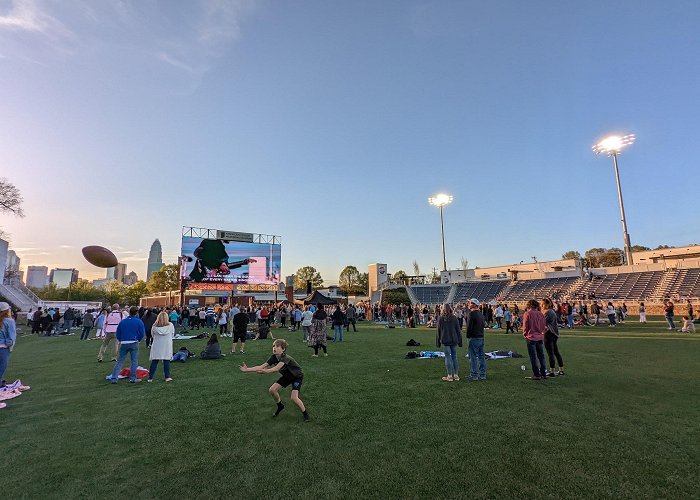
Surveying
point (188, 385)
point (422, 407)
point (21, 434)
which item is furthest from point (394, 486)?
point (188, 385)

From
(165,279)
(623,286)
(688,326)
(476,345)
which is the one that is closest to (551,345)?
(476,345)

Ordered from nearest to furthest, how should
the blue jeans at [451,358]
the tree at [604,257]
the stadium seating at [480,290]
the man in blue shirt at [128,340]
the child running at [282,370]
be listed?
the child running at [282,370] < the blue jeans at [451,358] < the man in blue shirt at [128,340] < the stadium seating at [480,290] < the tree at [604,257]

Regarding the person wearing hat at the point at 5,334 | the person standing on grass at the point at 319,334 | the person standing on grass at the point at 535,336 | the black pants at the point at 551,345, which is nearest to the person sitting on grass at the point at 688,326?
the black pants at the point at 551,345

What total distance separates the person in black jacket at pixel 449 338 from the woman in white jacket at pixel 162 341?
6.56 m

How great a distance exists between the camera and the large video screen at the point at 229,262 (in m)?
44.8

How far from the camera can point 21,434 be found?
529 cm

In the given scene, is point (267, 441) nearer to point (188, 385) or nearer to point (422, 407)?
point (422, 407)

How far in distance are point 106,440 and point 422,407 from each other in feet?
16.3

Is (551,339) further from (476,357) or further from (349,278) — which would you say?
(349,278)

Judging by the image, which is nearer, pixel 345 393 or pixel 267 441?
pixel 267 441

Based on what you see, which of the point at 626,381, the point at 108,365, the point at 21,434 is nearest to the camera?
the point at 21,434

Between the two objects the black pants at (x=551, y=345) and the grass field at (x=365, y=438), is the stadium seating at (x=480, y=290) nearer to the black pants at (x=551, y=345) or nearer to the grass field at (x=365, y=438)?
the black pants at (x=551, y=345)

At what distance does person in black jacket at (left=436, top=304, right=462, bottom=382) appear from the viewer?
8250 millimetres

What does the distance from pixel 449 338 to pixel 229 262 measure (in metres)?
42.6
